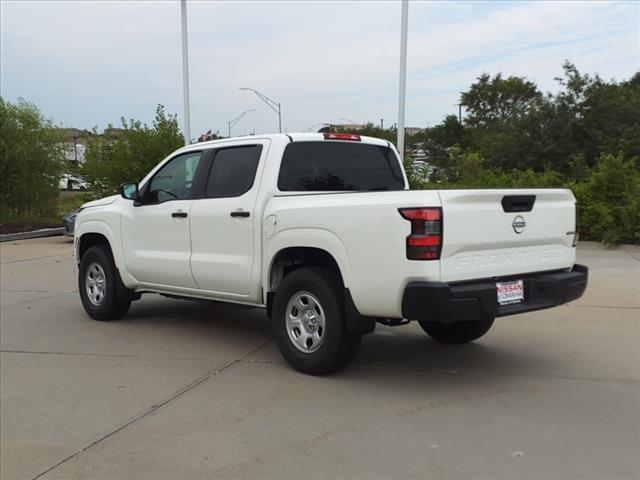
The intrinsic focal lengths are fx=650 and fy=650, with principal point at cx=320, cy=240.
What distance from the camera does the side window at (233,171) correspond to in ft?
19.2

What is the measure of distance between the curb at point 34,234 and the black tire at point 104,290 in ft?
35.7

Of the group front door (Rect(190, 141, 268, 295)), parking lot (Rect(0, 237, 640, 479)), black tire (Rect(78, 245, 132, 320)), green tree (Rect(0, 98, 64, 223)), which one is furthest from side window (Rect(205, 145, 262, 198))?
green tree (Rect(0, 98, 64, 223))

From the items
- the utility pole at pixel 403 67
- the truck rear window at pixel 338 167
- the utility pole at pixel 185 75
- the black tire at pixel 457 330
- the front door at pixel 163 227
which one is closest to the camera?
the truck rear window at pixel 338 167

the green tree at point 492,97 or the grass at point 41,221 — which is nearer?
the grass at point 41,221

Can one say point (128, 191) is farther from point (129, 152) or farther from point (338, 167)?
point (129, 152)

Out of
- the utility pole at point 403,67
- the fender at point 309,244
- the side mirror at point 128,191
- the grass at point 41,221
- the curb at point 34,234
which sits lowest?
the curb at point 34,234

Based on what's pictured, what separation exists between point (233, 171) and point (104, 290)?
7.98 ft

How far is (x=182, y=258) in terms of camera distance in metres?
6.33

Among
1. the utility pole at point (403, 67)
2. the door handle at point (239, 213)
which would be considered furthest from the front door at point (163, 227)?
the utility pole at point (403, 67)

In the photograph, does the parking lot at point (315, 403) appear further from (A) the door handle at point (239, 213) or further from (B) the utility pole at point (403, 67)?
(B) the utility pole at point (403, 67)

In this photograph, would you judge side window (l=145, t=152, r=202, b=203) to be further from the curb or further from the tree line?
the curb

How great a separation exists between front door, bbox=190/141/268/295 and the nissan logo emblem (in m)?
2.10

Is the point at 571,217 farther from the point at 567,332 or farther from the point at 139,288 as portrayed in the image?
the point at 139,288

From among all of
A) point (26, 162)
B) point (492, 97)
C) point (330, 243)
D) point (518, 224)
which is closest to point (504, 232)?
point (518, 224)
